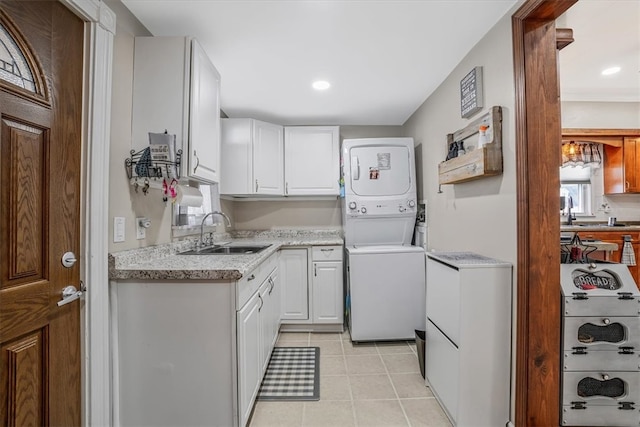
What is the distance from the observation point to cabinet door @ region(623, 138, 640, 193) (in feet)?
10.8

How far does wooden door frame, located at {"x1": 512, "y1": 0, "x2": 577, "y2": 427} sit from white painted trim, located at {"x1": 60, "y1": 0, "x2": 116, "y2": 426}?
198 centimetres

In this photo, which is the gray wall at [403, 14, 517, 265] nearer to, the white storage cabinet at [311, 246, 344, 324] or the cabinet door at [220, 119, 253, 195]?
the white storage cabinet at [311, 246, 344, 324]

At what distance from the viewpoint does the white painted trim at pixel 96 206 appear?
49.0 inches

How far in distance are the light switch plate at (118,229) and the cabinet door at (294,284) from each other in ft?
5.20

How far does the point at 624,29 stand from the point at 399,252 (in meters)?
2.13

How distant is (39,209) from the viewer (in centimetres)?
107

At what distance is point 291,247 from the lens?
289 centimetres

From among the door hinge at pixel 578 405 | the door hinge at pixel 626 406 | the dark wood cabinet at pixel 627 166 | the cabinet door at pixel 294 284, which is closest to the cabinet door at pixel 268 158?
the cabinet door at pixel 294 284

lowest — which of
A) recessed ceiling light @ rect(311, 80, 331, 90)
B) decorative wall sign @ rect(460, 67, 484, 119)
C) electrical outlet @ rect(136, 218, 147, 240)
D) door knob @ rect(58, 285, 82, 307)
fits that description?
door knob @ rect(58, 285, 82, 307)

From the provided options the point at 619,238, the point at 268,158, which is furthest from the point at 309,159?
the point at 619,238

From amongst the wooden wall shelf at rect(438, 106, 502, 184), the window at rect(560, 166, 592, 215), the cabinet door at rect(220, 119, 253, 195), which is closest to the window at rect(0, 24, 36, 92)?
the cabinet door at rect(220, 119, 253, 195)

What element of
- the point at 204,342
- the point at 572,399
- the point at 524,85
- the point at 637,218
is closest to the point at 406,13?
the point at 524,85

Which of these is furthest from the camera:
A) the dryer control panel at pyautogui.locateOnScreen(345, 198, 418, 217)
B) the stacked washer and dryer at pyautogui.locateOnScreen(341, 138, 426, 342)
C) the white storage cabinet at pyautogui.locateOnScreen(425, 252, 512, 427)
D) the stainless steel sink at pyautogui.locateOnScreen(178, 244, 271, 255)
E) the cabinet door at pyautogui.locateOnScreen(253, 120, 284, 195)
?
the cabinet door at pyautogui.locateOnScreen(253, 120, 284, 195)

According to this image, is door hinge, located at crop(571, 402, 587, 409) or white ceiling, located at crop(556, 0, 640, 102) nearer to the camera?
door hinge, located at crop(571, 402, 587, 409)
